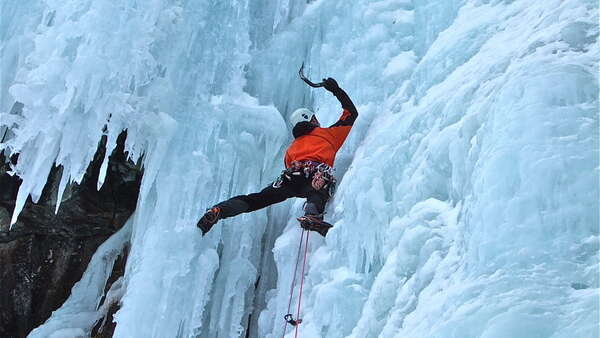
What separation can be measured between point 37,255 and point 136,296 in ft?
8.91

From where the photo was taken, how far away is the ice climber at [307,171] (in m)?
4.22

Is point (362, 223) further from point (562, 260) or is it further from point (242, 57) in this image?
point (242, 57)

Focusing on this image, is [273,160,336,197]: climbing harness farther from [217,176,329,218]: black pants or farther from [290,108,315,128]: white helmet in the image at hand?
[290,108,315,128]: white helmet

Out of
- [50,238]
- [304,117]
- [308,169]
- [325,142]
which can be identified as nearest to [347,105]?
[325,142]

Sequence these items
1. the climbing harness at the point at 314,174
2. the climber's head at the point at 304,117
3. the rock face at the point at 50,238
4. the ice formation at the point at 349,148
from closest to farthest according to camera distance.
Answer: the ice formation at the point at 349,148
the climbing harness at the point at 314,174
the climber's head at the point at 304,117
the rock face at the point at 50,238

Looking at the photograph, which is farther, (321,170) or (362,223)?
(321,170)

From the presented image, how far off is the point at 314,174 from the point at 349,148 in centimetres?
35

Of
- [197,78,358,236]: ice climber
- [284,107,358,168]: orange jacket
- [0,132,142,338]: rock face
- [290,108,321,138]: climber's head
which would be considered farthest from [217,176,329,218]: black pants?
[0,132,142,338]: rock face

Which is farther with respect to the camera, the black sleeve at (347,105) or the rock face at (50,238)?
the rock face at (50,238)

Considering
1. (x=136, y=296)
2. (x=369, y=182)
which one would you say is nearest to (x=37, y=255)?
(x=136, y=296)

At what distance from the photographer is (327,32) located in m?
5.27

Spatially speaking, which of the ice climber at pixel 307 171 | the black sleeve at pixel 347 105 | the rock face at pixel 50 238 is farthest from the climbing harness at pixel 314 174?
the rock face at pixel 50 238

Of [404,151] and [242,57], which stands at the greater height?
[242,57]

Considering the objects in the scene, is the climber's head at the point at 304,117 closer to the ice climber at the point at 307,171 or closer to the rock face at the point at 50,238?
the ice climber at the point at 307,171
